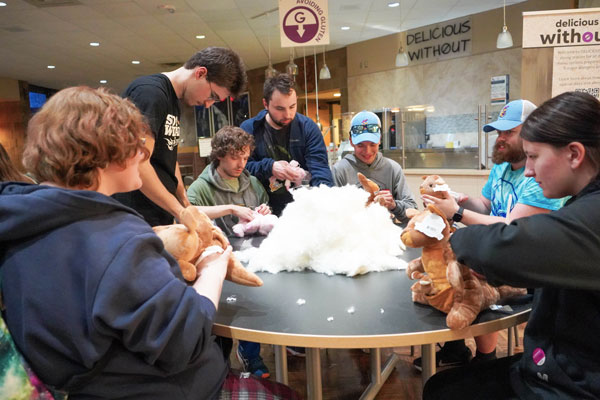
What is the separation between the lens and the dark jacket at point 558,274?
35.5 inches

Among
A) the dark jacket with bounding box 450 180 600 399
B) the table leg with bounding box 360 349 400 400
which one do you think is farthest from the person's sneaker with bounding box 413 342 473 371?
the dark jacket with bounding box 450 180 600 399

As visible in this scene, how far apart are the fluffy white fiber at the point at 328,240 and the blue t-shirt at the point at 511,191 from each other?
1.83 feet

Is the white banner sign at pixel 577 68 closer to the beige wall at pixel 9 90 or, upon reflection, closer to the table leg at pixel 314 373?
the table leg at pixel 314 373

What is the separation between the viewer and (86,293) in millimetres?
769

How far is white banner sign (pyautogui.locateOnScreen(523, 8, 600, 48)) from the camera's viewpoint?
293 centimetres

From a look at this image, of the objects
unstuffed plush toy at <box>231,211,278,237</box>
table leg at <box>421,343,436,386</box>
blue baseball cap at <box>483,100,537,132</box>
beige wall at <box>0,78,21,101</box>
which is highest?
beige wall at <box>0,78,21,101</box>

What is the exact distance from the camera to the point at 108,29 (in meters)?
6.88

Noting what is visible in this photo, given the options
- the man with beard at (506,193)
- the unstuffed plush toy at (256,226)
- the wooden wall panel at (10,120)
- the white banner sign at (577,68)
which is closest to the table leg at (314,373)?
the man with beard at (506,193)

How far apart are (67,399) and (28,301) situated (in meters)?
0.22

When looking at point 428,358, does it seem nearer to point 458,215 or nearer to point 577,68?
point 458,215

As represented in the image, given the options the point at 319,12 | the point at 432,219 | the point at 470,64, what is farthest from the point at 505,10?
the point at 432,219

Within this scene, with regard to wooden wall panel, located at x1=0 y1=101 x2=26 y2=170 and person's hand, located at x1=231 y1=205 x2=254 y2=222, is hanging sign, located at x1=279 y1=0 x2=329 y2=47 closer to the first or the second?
person's hand, located at x1=231 y1=205 x2=254 y2=222

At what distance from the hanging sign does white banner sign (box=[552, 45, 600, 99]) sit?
182cm

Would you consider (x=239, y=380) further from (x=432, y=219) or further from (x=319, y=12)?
(x=319, y=12)
